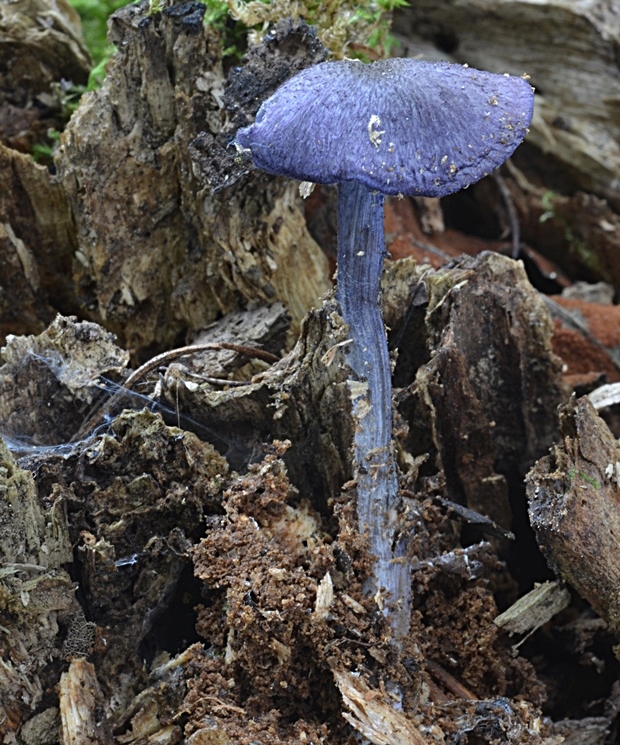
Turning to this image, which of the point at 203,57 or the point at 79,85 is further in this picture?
the point at 79,85

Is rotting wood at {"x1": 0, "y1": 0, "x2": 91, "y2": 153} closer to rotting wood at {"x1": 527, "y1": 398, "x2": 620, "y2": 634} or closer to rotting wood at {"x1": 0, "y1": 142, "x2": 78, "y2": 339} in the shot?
rotting wood at {"x1": 0, "y1": 142, "x2": 78, "y2": 339}

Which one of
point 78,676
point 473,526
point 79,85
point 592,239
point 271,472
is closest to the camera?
point 78,676

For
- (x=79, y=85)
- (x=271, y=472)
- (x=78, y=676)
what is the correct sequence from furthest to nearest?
(x=79, y=85) < (x=271, y=472) < (x=78, y=676)

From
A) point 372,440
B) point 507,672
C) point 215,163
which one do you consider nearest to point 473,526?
point 507,672

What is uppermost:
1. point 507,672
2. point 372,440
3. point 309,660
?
point 372,440

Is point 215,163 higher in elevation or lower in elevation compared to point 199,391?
higher

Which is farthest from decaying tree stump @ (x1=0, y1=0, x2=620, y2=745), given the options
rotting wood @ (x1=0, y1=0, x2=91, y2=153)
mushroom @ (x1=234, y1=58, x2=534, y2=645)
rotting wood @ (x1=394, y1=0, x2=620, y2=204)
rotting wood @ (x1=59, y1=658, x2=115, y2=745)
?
rotting wood @ (x1=394, y1=0, x2=620, y2=204)

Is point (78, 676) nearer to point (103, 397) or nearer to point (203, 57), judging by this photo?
point (103, 397)

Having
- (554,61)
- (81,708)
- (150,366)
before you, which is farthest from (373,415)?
(554,61)
